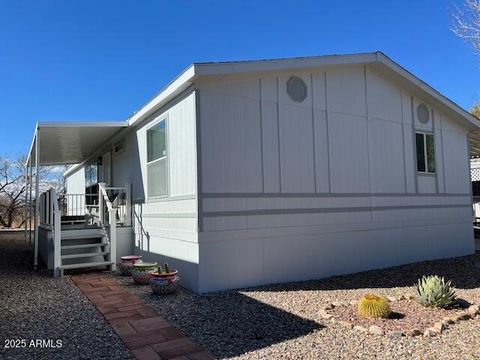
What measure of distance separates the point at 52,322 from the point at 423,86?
8499 mm

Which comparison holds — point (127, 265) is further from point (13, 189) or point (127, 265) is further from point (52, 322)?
point (13, 189)

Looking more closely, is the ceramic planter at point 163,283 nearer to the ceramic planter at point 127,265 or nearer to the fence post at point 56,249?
the ceramic planter at point 127,265

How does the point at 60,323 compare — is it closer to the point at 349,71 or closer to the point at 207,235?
the point at 207,235

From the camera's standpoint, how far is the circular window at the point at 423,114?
9.41m

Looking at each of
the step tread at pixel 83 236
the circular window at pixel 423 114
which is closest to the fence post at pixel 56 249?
the step tread at pixel 83 236

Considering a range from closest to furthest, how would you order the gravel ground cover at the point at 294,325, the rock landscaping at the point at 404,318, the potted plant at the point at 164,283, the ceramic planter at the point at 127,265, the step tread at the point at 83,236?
the gravel ground cover at the point at 294,325 < the rock landscaping at the point at 404,318 < the potted plant at the point at 164,283 < the ceramic planter at the point at 127,265 < the step tread at the point at 83,236

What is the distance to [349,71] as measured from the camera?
26.6ft

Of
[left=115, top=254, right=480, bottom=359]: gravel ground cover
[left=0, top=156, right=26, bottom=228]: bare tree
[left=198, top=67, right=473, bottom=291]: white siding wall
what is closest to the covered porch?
[left=115, top=254, right=480, bottom=359]: gravel ground cover

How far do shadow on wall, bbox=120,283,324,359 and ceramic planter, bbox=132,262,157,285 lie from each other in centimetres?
60

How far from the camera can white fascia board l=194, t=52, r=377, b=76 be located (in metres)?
5.99

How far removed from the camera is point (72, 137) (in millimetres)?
10094

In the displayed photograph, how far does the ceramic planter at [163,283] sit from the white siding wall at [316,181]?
443mm

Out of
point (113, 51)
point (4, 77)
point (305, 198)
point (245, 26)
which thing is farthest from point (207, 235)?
point (4, 77)

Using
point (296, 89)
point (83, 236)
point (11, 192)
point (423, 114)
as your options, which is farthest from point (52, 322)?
point (11, 192)
